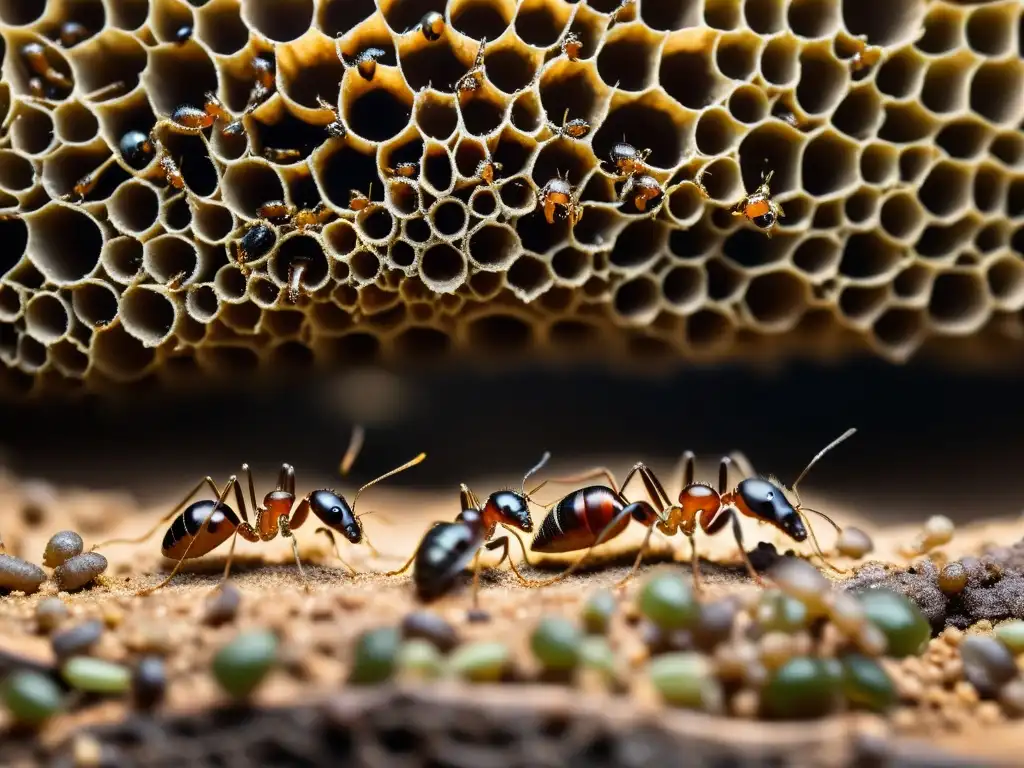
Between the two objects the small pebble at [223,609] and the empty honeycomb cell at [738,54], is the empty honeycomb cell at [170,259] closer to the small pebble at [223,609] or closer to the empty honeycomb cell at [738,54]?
the small pebble at [223,609]

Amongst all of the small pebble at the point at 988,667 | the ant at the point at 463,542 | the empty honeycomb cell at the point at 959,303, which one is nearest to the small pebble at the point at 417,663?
the ant at the point at 463,542

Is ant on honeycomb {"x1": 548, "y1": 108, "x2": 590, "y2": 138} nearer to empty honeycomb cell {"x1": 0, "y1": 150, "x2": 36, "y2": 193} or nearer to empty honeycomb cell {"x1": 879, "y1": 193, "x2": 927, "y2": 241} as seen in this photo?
A: empty honeycomb cell {"x1": 879, "y1": 193, "x2": 927, "y2": 241}

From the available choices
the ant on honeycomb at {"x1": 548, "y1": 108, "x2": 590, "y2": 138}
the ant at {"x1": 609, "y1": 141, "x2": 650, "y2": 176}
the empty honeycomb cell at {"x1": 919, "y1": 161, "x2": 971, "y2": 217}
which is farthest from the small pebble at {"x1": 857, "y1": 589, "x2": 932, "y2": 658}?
the empty honeycomb cell at {"x1": 919, "y1": 161, "x2": 971, "y2": 217}

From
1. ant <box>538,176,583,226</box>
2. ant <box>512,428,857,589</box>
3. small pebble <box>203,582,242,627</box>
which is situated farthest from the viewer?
ant <box>538,176,583,226</box>

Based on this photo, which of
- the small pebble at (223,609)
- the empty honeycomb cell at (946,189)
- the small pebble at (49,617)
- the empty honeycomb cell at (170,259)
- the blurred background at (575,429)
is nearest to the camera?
the small pebble at (223,609)

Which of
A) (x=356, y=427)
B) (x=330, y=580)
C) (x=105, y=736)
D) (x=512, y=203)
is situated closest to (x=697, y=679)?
(x=105, y=736)

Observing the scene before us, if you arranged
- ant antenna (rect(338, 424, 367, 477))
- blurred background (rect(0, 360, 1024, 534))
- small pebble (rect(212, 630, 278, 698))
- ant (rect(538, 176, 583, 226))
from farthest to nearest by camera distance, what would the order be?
1. blurred background (rect(0, 360, 1024, 534))
2. ant antenna (rect(338, 424, 367, 477))
3. ant (rect(538, 176, 583, 226))
4. small pebble (rect(212, 630, 278, 698))

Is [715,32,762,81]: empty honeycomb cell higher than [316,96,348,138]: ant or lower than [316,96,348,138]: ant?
higher
